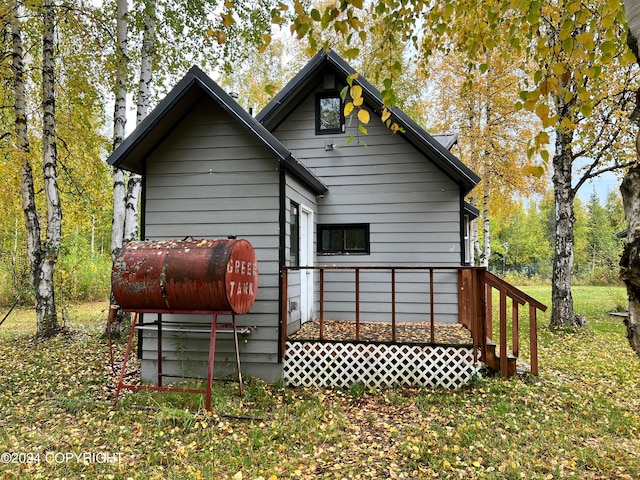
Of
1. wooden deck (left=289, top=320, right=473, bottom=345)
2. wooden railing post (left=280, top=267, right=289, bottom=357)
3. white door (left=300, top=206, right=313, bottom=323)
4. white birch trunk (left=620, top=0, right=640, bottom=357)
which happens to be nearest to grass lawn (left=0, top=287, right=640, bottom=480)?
wooden railing post (left=280, top=267, right=289, bottom=357)

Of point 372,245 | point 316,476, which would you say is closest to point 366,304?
point 372,245

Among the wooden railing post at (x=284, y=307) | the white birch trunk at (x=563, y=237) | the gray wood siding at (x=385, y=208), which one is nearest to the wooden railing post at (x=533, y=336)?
the gray wood siding at (x=385, y=208)

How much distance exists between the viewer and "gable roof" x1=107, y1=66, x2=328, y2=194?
17.4ft

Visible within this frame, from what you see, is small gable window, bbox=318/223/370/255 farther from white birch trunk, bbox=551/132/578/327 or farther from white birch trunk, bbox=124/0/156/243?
white birch trunk, bbox=551/132/578/327

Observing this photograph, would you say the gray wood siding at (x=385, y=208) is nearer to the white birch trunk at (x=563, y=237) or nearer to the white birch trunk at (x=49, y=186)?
the white birch trunk at (x=563, y=237)

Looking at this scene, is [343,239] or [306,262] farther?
[343,239]

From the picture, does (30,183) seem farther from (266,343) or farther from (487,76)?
(487,76)

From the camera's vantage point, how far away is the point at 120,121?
26.8 ft

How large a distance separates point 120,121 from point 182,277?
521 cm

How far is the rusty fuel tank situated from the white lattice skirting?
135 centimetres

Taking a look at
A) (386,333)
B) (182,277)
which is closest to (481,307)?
(386,333)

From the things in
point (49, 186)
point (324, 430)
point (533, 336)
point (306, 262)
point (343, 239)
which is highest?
point (49, 186)

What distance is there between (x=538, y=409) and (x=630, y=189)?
11.7 ft

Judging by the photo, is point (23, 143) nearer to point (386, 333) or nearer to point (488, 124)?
point (386, 333)
